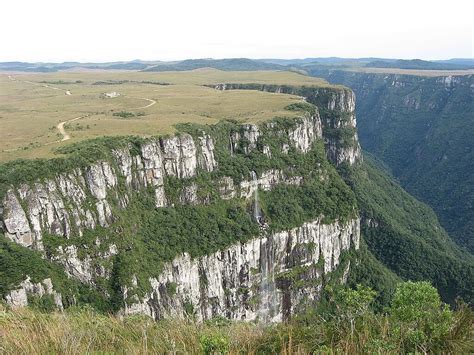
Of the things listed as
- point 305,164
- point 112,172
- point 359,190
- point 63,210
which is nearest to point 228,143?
point 305,164

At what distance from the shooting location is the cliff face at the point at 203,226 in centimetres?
4784

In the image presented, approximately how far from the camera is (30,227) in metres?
45.4

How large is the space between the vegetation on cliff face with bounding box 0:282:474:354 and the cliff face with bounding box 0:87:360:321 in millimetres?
30549

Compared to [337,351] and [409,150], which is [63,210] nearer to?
[337,351]

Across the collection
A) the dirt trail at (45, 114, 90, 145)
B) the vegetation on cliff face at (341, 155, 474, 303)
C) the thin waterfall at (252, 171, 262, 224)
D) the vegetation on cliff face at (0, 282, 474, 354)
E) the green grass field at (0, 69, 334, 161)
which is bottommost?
the vegetation on cliff face at (341, 155, 474, 303)

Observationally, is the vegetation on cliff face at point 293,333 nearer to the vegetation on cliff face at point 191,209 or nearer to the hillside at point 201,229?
the hillside at point 201,229

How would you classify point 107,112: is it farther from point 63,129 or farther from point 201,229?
point 201,229

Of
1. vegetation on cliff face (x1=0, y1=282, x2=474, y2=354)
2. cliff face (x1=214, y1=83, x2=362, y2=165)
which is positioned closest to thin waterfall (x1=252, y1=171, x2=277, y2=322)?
cliff face (x1=214, y1=83, x2=362, y2=165)

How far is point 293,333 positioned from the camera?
10.2 m

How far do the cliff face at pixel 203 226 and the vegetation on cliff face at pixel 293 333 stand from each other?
3055 centimetres

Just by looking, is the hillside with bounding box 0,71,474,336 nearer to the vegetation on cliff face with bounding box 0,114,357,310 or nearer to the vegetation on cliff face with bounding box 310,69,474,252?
the vegetation on cliff face with bounding box 0,114,357,310

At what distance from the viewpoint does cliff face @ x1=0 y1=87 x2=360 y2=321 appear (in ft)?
157

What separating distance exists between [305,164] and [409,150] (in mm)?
124633

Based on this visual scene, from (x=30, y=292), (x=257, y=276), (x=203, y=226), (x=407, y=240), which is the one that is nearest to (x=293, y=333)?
(x=30, y=292)
